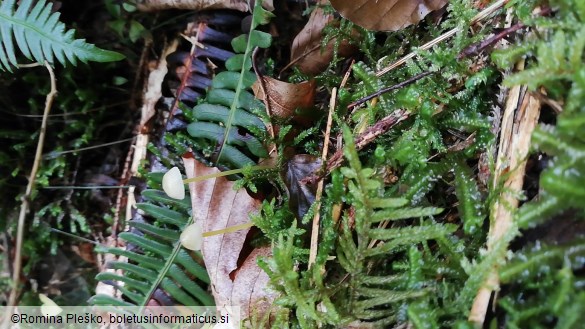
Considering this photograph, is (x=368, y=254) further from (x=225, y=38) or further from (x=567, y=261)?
(x=225, y=38)

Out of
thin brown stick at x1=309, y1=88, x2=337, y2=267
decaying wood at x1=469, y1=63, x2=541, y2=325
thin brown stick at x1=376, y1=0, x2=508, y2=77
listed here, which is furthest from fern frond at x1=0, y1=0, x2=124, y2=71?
decaying wood at x1=469, y1=63, x2=541, y2=325

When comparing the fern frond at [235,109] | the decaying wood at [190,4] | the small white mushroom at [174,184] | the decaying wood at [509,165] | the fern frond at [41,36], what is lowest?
the decaying wood at [509,165]

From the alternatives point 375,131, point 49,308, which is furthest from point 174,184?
point 49,308

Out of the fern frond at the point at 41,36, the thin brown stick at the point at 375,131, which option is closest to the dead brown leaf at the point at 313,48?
the thin brown stick at the point at 375,131

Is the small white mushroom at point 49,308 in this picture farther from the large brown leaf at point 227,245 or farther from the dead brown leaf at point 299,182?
the dead brown leaf at point 299,182

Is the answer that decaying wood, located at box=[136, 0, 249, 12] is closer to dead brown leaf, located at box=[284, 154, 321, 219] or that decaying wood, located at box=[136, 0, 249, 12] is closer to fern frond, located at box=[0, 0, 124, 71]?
fern frond, located at box=[0, 0, 124, 71]

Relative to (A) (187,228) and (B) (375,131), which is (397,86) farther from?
(A) (187,228)
